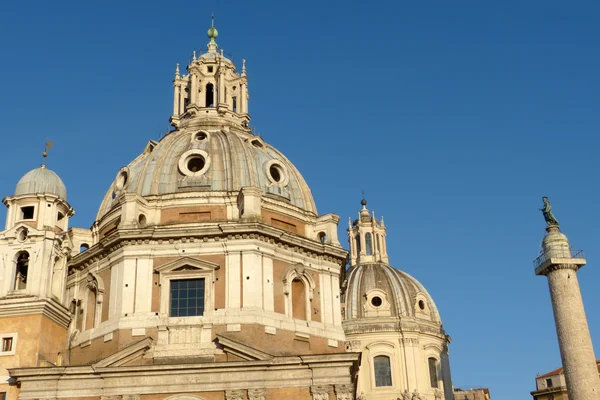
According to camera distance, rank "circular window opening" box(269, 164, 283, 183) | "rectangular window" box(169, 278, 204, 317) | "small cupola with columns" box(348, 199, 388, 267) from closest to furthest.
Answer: "rectangular window" box(169, 278, 204, 317), "circular window opening" box(269, 164, 283, 183), "small cupola with columns" box(348, 199, 388, 267)

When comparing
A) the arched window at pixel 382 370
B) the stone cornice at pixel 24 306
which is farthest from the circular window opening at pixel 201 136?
the arched window at pixel 382 370

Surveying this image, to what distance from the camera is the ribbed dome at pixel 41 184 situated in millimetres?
41094

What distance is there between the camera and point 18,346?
36.5 meters

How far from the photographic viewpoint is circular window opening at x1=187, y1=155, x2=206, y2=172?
42375 mm

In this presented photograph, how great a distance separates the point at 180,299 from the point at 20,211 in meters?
10.2

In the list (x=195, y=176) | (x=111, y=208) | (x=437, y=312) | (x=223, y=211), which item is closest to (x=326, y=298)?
(x=223, y=211)

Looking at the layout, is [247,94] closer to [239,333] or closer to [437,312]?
[239,333]

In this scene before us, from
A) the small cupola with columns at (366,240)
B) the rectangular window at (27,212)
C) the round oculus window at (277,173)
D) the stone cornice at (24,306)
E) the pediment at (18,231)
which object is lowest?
the stone cornice at (24,306)

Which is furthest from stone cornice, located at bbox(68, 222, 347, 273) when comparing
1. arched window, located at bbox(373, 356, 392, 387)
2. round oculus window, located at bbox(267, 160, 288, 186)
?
arched window, located at bbox(373, 356, 392, 387)

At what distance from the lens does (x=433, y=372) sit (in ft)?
206

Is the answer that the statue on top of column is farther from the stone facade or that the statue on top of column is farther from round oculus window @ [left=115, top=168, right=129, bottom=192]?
round oculus window @ [left=115, top=168, right=129, bottom=192]

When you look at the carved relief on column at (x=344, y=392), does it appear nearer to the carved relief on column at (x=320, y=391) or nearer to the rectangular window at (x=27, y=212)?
the carved relief on column at (x=320, y=391)

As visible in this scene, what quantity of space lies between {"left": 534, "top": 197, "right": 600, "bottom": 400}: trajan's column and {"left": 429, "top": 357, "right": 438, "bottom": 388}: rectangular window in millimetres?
21961

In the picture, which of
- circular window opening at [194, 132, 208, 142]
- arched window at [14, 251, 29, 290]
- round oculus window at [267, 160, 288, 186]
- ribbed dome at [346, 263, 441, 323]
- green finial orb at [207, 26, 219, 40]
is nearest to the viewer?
arched window at [14, 251, 29, 290]
